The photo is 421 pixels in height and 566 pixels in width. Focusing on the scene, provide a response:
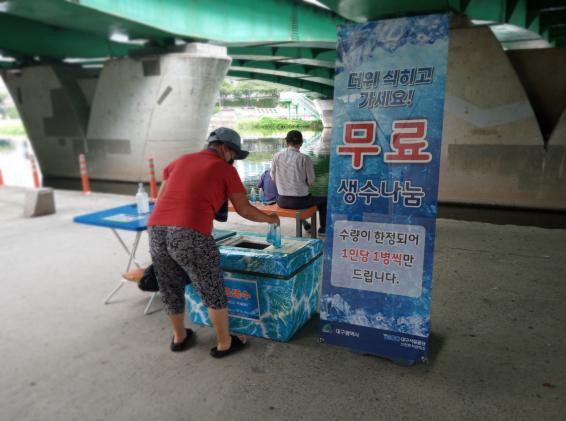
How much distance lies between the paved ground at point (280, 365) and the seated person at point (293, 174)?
1.97 meters

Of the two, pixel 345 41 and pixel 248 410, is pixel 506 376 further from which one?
pixel 345 41

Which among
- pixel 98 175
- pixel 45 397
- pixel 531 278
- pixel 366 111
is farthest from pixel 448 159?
pixel 98 175

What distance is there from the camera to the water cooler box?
3.21 m

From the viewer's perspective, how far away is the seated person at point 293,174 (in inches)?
211

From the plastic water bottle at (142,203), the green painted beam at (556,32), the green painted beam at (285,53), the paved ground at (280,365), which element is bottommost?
the paved ground at (280,365)

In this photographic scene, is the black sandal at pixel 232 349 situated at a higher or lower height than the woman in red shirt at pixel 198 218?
lower

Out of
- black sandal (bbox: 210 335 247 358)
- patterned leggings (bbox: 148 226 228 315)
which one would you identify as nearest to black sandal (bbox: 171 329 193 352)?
black sandal (bbox: 210 335 247 358)

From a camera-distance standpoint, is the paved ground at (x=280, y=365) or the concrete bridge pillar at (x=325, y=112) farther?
the concrete bridge pillar at (x=325, y=112)

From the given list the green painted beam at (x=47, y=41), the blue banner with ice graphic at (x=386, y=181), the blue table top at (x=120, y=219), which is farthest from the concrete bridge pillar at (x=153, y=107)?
the blue banner with ice graphic at (x=386, y=181)

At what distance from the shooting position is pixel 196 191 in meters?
2.86

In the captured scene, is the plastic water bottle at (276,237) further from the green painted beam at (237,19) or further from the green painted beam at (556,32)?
the green painted beam at (556,32)

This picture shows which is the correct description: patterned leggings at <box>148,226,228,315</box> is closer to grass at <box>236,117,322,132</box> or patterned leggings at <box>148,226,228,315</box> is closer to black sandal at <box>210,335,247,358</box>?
black sandal at <box>210,335,247,358</box>

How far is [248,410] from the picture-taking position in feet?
8.44

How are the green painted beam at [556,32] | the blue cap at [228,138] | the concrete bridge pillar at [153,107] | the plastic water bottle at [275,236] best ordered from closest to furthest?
the blue cap at [228,138]
the plastic water bottle at [275,236]
the concrete bridge pillar at [153,107]
the green painted beam at [556,32]
